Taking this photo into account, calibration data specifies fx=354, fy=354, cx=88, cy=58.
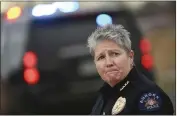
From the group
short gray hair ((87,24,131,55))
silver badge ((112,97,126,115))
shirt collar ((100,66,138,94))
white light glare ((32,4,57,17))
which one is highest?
white light glare ((32,4,57,17))

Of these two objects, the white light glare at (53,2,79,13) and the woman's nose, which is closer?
the woman's nose

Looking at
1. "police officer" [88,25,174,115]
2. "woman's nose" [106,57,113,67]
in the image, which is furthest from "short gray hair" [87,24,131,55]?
"woman's nose" [106,57,113,67]

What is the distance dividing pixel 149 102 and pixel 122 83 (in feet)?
0.67

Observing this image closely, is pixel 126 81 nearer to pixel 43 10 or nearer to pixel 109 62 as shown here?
pixel 109 62

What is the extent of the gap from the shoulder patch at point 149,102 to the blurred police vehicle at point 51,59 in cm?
44

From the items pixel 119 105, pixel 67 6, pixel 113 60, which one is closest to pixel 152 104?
pixel 119 105

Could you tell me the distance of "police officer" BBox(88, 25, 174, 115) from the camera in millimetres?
2197

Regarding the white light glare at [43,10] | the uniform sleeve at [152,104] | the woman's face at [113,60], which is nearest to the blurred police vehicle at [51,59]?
the white light glare at [43,10]

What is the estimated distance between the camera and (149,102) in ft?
7.22

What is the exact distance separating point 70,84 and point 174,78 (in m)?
0.76

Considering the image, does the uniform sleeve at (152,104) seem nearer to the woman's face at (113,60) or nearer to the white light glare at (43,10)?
the woman's face at (113,60)

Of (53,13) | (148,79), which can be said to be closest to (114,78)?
(148,79)

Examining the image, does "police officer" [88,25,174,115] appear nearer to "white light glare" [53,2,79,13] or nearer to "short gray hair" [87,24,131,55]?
"short gray hair" [87,24,131,55]

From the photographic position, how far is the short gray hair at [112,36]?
2219mm
